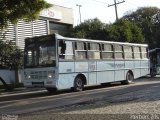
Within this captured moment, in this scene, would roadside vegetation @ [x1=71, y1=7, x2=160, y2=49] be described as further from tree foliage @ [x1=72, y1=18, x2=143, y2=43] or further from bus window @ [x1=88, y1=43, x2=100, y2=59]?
bus window @ [x1=88, y1=43, x2=100, y2=59]

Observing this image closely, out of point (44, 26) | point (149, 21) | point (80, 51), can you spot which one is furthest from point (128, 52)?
point (149, 21)

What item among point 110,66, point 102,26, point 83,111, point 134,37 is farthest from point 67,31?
point 83,111

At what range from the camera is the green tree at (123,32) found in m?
36.4

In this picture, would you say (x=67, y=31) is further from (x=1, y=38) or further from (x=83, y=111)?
(x=83, y=111)

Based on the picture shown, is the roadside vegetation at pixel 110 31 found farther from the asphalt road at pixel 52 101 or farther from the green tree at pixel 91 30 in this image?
the asphalt road at pixel 52 101

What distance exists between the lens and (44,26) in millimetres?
35375

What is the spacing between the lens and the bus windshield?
61.7 feet

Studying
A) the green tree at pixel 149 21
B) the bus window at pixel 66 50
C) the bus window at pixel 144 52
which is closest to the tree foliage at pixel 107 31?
the bus window at pixel 144 52

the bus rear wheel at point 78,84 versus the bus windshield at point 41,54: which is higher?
the bus windshield at point 41,54

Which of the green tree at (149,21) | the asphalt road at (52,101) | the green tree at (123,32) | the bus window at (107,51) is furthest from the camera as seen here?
the green tree at (149,21)

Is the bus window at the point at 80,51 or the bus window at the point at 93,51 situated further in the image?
the bus window at the point at 93,51

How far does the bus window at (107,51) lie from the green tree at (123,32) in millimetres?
13455

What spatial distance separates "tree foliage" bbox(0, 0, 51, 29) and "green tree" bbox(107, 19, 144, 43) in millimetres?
16193

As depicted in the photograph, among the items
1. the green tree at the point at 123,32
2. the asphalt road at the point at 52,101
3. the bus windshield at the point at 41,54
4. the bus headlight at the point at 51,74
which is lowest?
the asphalt road at the point at 52,101
